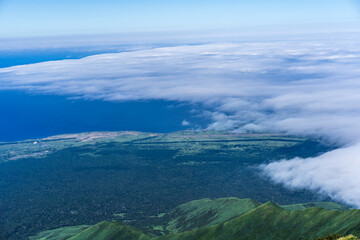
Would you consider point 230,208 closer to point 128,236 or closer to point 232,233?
point 232,233

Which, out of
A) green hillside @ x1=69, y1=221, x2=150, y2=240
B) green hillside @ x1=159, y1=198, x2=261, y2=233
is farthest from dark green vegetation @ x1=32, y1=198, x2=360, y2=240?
green hillside @ x1=159, y1=198, x2=261, y2=233

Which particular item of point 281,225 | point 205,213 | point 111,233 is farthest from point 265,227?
point 111,233

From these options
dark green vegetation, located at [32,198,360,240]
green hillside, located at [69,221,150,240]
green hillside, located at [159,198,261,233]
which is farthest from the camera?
green hillside, located at [159,198,261,233]

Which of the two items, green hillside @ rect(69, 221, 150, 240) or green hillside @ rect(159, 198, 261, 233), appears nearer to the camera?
green hillside @ rect(69, 221, 150, 240)

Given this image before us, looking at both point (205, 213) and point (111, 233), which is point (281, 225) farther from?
point (111, 233)

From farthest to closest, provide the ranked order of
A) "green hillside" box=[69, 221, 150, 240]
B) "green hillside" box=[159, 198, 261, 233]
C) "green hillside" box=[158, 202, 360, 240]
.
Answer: "green hillside" box=[159, 198, 261, 233], "green hillside" box=[69, 221, 150, 240], "green hillside" box=[158, 202, 360, 240]

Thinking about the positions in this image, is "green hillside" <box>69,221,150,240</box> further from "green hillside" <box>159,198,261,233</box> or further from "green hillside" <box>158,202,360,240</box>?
"green hillside" <box>159,198,261,233</box>

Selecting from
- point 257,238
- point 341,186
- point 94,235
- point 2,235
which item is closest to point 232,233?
point 257,238

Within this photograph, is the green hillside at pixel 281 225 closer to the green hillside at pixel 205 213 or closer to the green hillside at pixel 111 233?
the green hillside at pixel 111 233

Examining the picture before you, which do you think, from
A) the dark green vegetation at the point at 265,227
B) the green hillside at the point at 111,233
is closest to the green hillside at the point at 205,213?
the dark green vegetation at the point at 265,227

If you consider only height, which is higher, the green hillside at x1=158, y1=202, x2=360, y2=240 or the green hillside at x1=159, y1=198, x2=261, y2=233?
the green hillside at x1=158, y1=202, x2=360, y2=240

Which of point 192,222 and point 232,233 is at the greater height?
point 232,233
